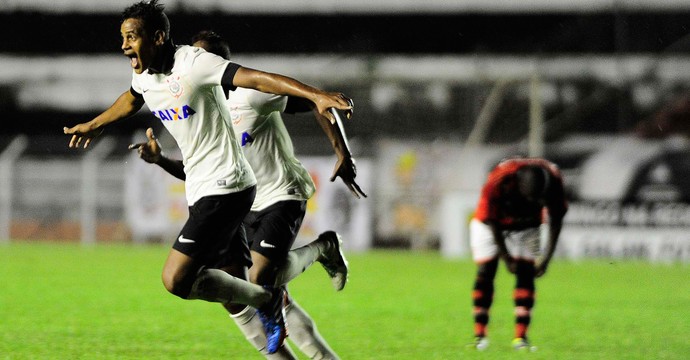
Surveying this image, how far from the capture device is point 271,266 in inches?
271

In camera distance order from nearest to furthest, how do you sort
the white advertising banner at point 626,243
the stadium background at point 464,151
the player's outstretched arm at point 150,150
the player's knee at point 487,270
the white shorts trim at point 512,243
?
1. the player's outstretched arm at point 150,150
2. the white shorts trim at point 512,243
3. the player's knee at point 487,270
4. the white advertising banner at point 626,243
5. the stadium background at point 464,151

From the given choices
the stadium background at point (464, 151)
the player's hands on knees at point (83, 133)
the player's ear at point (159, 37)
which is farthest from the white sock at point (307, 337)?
the stadium background at point (464, 151)

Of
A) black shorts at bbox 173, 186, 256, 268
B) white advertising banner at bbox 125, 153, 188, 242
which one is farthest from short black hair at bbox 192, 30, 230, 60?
white advertising banner at bbox 125, 153, 188, 242

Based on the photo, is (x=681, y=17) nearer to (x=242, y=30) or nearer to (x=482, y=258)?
(x=242, y=30)

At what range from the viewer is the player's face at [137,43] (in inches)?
237

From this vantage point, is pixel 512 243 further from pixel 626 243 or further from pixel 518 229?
pixel 626 243

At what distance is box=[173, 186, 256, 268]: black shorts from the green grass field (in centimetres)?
260

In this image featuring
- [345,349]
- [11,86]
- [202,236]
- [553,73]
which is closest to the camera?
[202,236]

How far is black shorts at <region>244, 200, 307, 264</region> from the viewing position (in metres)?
6.94

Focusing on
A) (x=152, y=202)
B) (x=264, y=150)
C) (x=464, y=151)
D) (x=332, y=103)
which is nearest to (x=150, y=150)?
(x=264, y=150)

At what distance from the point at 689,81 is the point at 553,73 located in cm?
470

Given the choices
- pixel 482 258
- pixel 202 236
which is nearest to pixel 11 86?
pixel 482 258

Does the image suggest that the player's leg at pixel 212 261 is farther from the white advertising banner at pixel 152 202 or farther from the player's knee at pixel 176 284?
the white advertising banner at pixel 152 202

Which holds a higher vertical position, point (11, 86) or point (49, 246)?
point (11, 86)
